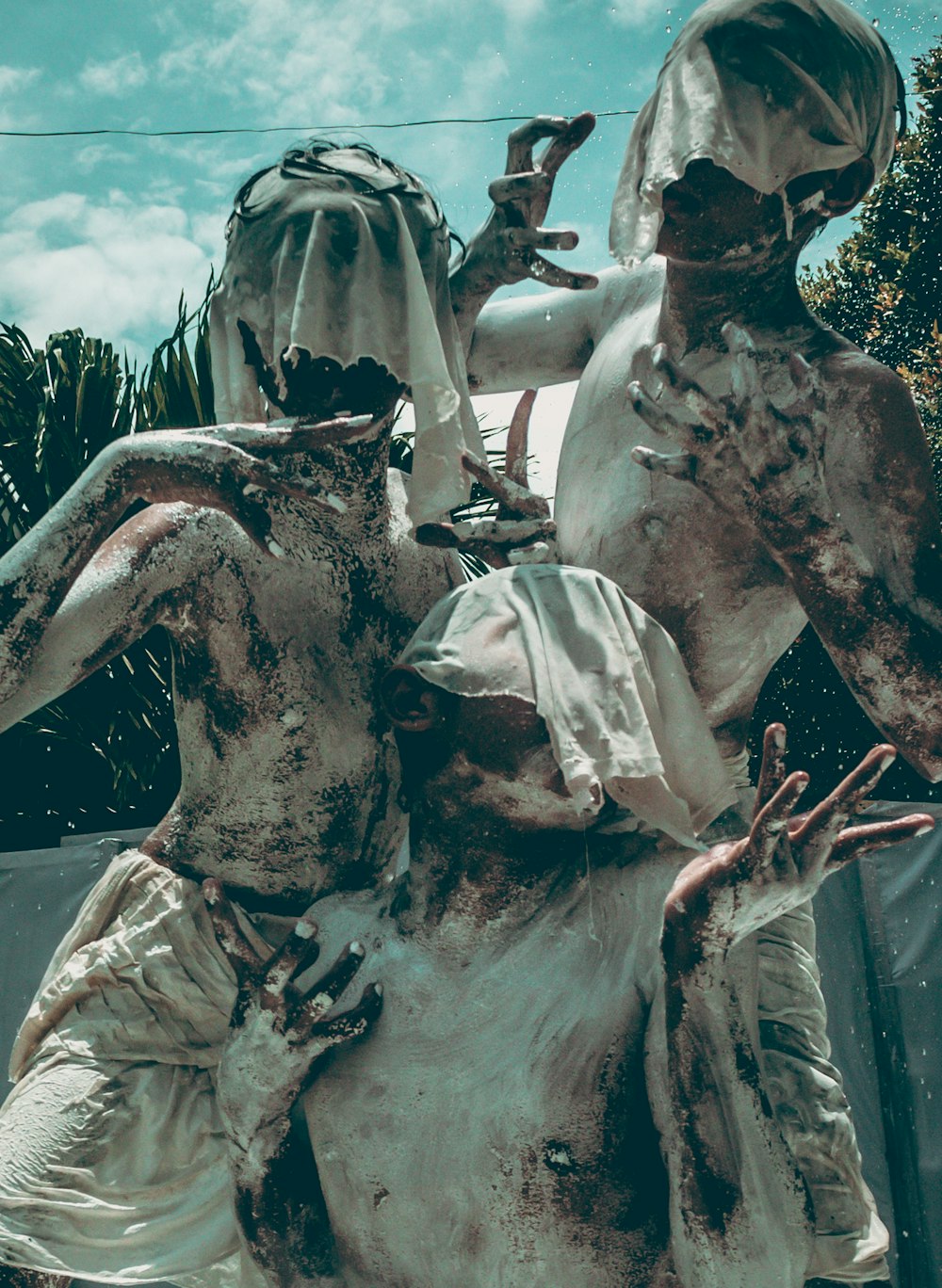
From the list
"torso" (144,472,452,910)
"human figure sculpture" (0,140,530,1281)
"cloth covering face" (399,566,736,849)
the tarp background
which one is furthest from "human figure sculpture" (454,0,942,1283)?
the tarp background

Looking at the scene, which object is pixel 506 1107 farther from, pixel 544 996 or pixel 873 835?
pixel 873 835

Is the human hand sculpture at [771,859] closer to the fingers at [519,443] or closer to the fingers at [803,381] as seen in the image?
the fingers at [803,381]

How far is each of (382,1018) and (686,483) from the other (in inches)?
39.6

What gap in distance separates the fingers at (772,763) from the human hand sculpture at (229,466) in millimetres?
842

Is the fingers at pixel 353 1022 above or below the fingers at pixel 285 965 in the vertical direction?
below

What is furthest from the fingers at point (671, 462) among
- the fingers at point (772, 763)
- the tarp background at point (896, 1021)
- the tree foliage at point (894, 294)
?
the tree foliage at point (894, 294)

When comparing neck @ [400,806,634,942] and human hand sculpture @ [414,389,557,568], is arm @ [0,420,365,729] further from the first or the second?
neck @ [400,806,634,942]

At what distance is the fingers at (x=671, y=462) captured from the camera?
7.82 ft

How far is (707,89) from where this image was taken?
8.37ft

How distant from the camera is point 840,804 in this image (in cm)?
206

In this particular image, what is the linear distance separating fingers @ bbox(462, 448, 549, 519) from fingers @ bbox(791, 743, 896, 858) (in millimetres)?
894

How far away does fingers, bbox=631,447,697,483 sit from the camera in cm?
238

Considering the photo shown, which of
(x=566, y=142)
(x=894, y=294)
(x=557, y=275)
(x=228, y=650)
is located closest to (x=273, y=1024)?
(x=228, y=650)

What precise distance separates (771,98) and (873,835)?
1.21 m
